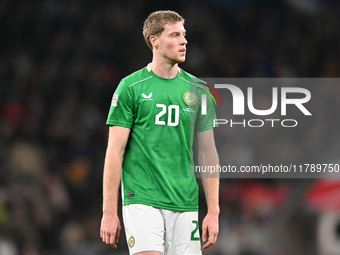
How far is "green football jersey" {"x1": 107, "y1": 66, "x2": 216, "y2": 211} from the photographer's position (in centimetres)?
471

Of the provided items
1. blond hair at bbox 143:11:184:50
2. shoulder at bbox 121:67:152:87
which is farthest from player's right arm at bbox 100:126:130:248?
blond hair at bbox 143:11:184:50

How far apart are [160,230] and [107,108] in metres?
8.53

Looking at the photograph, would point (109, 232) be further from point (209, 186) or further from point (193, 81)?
point (193, 81)

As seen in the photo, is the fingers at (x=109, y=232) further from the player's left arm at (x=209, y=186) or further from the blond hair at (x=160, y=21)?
the blond hair at (x=160, y=21)

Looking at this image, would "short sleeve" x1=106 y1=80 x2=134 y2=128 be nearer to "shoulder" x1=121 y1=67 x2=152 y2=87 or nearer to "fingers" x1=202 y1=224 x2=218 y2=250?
"shoulder" x1=121 y1=67 x2=152 y2=87

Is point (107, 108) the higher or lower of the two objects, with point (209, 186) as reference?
higher

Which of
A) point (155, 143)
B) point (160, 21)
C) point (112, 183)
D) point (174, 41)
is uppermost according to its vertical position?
point (160, 21)

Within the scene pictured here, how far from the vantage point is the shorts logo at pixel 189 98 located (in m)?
4.85

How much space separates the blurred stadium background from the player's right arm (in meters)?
5.72

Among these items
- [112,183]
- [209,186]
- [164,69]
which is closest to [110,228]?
[112,183]

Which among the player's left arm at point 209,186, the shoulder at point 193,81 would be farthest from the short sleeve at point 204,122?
the shoulder at point 193,81

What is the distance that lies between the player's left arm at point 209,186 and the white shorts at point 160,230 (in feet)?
0.36

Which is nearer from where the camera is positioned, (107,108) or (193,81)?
(193,81)

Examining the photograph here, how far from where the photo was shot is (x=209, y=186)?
191 inches
